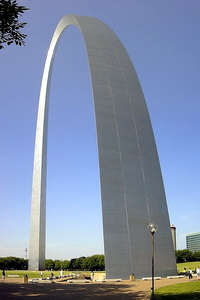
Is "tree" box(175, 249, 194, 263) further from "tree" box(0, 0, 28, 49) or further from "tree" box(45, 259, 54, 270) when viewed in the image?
"tree" box(0, 0, 28, 49)

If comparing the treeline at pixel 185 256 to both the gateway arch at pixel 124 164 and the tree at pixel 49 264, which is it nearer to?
the tree at pixel 49 264

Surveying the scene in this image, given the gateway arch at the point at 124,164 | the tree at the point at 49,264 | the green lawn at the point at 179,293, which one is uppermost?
the gateway arch at the point at 124,164

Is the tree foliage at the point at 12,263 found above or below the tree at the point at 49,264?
above

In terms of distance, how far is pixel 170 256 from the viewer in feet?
90.0

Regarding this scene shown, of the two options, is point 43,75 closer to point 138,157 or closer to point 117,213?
point 138,157

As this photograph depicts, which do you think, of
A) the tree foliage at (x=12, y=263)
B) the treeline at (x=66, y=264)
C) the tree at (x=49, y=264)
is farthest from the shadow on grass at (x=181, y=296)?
the tree at (x=49, y=264)

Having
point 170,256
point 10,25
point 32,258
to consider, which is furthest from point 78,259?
point 10,25

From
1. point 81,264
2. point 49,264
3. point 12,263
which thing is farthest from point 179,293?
point 49,264

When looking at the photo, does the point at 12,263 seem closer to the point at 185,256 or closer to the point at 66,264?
the point at 66,264

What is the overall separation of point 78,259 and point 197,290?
287ft

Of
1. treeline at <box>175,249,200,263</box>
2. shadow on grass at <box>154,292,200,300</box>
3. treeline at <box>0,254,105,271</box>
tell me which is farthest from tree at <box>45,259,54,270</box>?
shadow on grass at <box>154,292,200,300</box>

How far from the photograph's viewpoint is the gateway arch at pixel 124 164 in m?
25.0

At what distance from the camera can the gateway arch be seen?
25.0 meters

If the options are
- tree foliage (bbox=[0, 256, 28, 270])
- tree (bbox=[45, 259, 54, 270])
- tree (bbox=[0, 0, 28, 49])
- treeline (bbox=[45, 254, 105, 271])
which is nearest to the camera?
tree (bbox=[0, 0, 28, 49])
